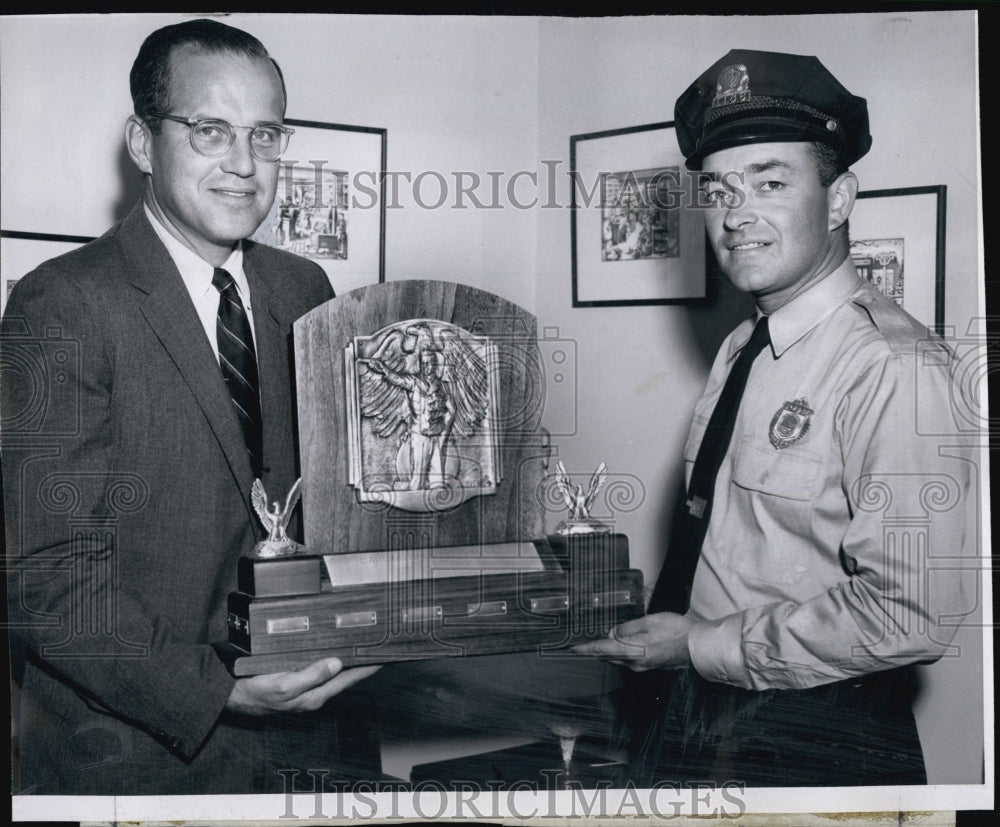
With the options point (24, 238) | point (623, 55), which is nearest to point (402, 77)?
point (623, 55)

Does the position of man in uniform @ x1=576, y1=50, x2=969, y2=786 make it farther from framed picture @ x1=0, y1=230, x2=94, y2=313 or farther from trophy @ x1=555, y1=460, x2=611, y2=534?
framed picture @ x1=0, y1=230, x2=94, y2=313

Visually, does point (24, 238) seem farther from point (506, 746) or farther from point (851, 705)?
point (851, 705)

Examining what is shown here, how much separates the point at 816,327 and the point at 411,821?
1.25 m

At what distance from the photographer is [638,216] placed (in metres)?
2.10

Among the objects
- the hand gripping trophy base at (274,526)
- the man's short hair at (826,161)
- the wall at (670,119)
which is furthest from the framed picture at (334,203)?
the man's short hair at (826,161)

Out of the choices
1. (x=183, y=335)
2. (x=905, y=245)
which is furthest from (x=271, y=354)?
(x=905, y=245)

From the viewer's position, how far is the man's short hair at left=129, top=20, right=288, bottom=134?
1923 millimetres

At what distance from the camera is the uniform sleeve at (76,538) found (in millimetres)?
1902

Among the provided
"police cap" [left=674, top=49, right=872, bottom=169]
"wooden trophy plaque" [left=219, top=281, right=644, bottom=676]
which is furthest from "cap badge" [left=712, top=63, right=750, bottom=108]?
"wooden trophy plaque" [left=219, top=281, right=644, bottom=676]

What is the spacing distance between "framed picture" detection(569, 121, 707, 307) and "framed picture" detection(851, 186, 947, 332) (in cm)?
31

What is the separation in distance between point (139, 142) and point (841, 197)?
4.36ft

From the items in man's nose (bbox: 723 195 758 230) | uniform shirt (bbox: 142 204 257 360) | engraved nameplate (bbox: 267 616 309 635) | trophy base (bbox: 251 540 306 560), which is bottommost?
engraved nameplate (bbox: 267 616 309 635)

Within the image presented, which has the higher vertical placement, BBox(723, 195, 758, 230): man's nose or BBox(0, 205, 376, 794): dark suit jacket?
BBox(723, 195, 758, 230): man's nose

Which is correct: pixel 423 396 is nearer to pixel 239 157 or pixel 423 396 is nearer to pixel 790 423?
pixel 239 157
